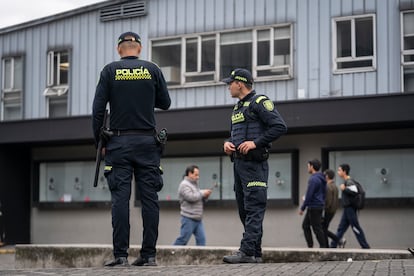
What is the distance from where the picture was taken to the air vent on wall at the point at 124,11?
75.5ft

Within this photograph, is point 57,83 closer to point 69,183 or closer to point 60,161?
point 60,161

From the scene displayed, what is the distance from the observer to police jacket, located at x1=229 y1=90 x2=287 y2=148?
8555 mm

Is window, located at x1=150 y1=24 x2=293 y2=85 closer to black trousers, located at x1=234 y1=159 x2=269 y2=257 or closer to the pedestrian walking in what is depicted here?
the pedestrian walking

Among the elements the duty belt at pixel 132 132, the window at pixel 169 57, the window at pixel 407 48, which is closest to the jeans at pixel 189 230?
the window at pixel 407 48

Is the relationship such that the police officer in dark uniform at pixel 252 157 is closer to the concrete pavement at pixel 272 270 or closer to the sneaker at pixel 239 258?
the sneaker at pixel 239 258

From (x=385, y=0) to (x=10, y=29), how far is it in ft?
35.4

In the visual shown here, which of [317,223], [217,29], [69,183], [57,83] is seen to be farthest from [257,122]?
[69,183]

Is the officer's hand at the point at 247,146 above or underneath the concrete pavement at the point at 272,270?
above

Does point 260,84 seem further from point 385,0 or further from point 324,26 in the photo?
point 385,0

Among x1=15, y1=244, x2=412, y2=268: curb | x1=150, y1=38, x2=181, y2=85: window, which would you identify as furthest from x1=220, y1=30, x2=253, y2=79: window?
x1=15, y1=244, x2=412, y2=268: curb

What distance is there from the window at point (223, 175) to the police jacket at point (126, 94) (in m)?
13.3

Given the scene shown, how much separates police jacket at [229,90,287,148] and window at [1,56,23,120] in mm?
16781

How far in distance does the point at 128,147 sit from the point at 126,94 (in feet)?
1.58

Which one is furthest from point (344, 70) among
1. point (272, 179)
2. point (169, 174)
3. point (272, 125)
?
point (272, 125)
